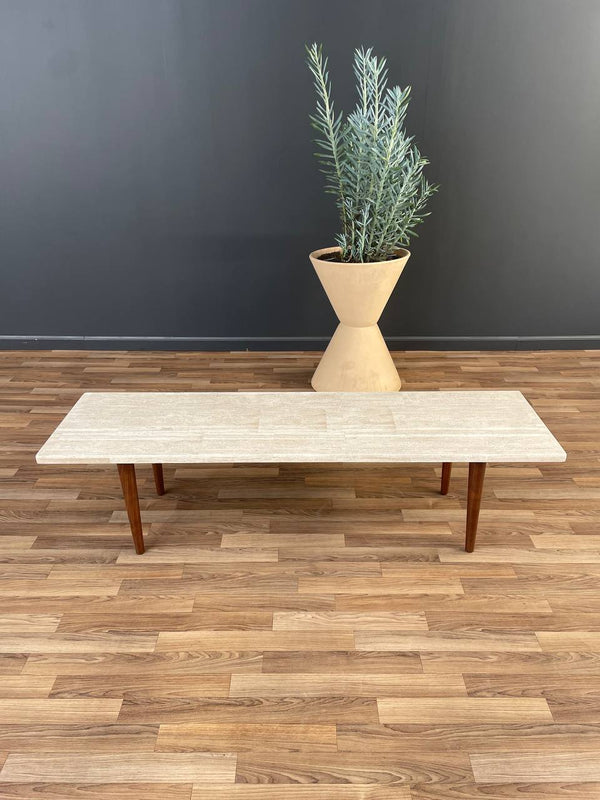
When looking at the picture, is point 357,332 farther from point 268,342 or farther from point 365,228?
point 268,342

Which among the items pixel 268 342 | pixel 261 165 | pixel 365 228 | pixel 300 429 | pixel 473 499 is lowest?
pixel 268 342

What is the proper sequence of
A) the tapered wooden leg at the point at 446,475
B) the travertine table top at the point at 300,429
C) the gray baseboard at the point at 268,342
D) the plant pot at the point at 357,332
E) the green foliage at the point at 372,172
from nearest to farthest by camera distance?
the travertine table top at the point at 300,429 < the tapered wooden leg at the point at 446,475 < the green foliage at the point at 372,172 < the plant pot at the point at 357,332 < the gray baseboard at the point at 268,342

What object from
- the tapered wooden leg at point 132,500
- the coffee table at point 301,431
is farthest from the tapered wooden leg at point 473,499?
the tapered wooden leg at point 132,500

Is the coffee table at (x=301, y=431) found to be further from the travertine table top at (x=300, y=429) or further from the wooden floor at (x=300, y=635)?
the wooden floor at (x=300, y=635)

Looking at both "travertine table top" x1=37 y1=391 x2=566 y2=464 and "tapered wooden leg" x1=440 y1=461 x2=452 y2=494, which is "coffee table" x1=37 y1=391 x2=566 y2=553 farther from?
"tapered wooden leg" x1=440 y1=461 x2=452 y2=494

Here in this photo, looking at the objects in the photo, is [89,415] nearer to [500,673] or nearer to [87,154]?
[500,673]

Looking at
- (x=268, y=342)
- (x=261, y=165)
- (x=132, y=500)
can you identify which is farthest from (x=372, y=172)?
(x=132, y=500)

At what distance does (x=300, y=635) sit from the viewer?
188cm

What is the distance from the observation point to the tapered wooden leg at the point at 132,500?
2.07 meters

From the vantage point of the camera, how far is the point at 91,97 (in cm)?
357

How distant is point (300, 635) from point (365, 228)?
1843mm

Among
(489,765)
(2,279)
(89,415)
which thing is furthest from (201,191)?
(489,765)

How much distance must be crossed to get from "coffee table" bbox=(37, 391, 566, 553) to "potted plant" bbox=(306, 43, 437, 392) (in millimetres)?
872

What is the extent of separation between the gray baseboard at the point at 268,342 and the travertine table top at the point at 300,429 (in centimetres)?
158
